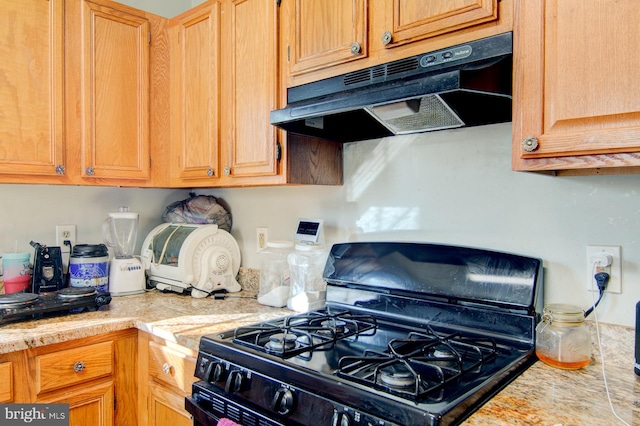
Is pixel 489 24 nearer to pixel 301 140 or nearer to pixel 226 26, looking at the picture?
pixel 301 140

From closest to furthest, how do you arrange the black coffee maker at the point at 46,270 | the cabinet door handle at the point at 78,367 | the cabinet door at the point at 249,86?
the cabinet door handle at the point at 78,367 < the cabinet door at the point at 249,86 < the black coffee maker at the point at 46,270

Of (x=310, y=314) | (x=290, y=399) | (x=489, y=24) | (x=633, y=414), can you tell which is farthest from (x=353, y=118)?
(x=633, y=414)

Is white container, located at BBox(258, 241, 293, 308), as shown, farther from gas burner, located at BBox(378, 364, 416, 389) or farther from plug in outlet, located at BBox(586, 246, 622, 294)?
plug in outlet, located at BBox(586, 246, 622, 294)

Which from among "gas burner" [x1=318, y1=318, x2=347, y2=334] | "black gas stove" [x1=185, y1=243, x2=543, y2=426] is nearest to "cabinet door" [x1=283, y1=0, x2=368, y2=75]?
"black gas stove" [x1=185, y1=243, x2=543, y2=426]

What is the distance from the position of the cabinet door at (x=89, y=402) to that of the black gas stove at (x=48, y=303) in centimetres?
31

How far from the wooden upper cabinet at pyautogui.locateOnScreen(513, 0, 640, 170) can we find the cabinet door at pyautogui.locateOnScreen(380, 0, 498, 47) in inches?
3.7

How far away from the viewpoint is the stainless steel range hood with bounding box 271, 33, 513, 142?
107 centimetres

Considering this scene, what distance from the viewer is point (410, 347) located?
115cm

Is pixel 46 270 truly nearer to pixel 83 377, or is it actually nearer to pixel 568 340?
pixel 83 377

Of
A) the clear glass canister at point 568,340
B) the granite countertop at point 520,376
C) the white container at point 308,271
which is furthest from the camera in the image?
the white container at point 308,271

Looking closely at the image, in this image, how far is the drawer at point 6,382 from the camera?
1323 millimetres

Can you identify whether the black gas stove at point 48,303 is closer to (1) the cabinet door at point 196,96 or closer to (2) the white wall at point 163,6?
(1) the cabinet door at point 196,96

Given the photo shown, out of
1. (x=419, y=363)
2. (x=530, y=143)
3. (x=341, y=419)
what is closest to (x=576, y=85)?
(x=530, y=143)

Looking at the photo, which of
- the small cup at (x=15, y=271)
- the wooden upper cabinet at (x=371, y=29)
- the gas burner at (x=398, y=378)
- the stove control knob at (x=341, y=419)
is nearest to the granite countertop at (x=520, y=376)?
the gas burner at (x=398, y=378)
